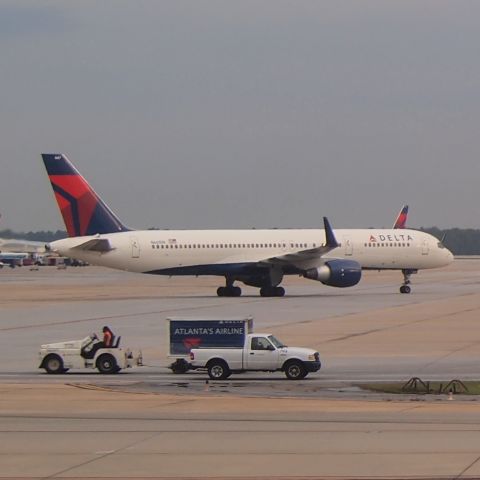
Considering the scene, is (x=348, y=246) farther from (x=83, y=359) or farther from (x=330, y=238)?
(x=83, y=359)

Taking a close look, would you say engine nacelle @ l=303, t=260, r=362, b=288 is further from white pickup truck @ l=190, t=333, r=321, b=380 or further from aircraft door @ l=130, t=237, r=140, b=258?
white pickup truck @ l=190, t=333, r=321, b=380

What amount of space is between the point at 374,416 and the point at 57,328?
33193 millimetres

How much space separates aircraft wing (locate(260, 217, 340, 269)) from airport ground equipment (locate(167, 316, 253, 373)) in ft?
135

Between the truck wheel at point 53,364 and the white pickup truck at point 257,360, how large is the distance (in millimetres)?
4428

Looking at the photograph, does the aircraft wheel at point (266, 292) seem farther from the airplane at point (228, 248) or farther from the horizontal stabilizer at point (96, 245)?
the horizontal stabilizer at point (96, 245)

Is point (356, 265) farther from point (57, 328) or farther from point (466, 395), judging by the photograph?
point (466, 395)

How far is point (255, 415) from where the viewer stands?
27.6 meters

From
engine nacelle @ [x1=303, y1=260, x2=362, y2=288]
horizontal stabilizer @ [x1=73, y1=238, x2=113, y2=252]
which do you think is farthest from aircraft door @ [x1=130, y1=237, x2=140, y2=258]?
engine nacelle @ [x1=303, y1=260, x2=362, y2=288]

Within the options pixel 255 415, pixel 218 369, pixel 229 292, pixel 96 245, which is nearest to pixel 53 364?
pixel 218 369

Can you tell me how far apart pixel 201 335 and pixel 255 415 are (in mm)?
12818

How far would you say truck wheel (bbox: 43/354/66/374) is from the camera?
39844 millimetres

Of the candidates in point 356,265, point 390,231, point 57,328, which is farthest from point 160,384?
point 390,231

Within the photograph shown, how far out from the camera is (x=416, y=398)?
31.2 meters

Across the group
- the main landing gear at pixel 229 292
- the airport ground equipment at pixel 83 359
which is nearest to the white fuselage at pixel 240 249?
the main landing gear at pixel 229 292
